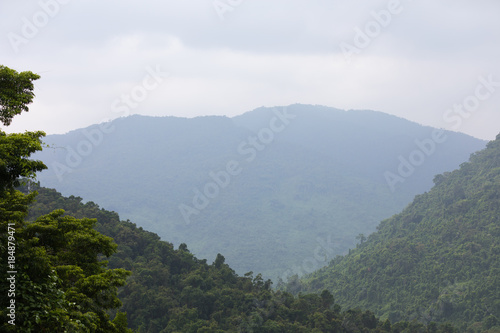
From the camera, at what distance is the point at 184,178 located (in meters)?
164

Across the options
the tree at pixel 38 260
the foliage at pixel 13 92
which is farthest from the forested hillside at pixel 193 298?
the foliage at pixel 13 92

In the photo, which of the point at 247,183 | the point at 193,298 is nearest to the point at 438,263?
the point at 193,298

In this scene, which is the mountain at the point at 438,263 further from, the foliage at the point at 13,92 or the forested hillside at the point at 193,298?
the foliage at the point at 13,92

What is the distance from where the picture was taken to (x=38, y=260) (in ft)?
24.4

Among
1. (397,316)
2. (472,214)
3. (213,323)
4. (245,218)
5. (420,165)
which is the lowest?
(397,316)

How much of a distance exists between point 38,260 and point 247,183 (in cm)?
15229

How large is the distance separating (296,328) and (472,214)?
3747cm

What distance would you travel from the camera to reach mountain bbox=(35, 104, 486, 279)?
389 feet

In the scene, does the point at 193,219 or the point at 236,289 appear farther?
the point at 193,219

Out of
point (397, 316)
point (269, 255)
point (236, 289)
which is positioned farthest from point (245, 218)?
point (236, 289)

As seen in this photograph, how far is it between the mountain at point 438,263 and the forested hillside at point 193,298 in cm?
1278

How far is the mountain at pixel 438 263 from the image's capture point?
1608 inches

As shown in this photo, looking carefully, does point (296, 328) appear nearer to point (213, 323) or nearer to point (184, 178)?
point (213, 323)

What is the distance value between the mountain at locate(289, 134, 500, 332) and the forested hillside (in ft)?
41.9
